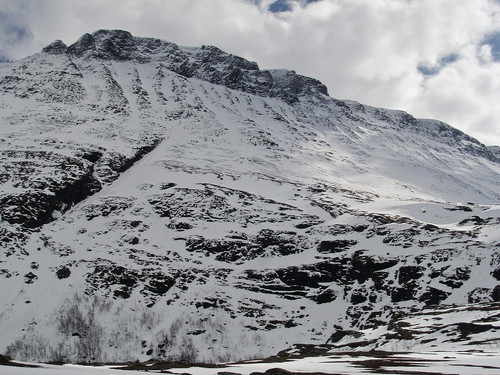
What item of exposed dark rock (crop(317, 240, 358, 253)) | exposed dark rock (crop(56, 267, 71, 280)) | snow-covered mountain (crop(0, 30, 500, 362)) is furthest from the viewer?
exposed dark rock (crop(317, 240, 358, 253))

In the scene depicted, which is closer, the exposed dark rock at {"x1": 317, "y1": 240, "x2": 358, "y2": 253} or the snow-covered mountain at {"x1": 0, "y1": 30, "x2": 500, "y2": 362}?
the snow-covered mountain at {"x1": 0, "y1": 30, "x2": 500, "y2": 362}

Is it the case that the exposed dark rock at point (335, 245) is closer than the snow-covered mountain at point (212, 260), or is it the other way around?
the snow-covered mountain at point (212, 260)

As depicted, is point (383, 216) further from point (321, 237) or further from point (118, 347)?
point (118, 347)

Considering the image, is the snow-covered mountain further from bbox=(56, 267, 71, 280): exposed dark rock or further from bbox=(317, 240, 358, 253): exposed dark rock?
bbox=(317, 240, 358, 253): exposed dark rock

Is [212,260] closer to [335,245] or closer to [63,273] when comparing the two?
[335,245]

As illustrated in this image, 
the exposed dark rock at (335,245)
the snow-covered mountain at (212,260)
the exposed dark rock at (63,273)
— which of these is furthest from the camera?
the exposed dark rock at (335,245)

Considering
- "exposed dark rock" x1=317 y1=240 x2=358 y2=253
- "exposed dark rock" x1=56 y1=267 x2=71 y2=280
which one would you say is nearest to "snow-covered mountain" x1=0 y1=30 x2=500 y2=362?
"exposed dark rock" x1=56 y1=267 x2=71 y2=280

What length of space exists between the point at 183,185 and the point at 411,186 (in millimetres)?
98579

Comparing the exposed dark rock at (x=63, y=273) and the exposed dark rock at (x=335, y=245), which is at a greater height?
the exposed dark rock at (x=335, y=245)

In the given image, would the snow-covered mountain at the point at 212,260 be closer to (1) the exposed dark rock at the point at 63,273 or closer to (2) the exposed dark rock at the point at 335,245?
(1) the exposed dark rock at the point at 63,273

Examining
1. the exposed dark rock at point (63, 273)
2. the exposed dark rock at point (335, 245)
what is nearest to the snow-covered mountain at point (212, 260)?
the exposed dark rock at point (63, 273)

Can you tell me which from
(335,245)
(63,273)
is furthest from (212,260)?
(63,273)

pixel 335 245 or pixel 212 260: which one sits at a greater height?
pixel 335 245

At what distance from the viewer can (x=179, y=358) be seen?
3031 inches
